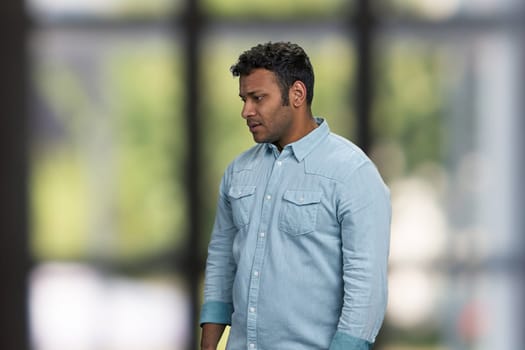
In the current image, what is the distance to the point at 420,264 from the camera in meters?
4.34

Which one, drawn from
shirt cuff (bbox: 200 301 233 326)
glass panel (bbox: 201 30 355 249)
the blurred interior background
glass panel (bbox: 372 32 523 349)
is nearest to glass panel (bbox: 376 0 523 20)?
the blurred interior background

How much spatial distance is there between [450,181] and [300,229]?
2592mm

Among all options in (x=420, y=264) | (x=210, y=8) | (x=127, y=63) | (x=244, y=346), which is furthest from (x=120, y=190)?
(x=244, y=346)

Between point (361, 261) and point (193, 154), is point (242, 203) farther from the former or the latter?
point (193, 154)

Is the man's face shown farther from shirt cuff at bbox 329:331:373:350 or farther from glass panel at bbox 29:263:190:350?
glass panel at bbox 29:263:190:350

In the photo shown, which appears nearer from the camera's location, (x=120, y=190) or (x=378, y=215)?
(x=378, y=215)

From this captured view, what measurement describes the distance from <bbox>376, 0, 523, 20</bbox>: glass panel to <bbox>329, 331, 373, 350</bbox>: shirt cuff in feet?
8.88

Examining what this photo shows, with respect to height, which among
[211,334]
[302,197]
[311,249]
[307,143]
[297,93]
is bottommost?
[211,334]

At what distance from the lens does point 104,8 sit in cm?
431

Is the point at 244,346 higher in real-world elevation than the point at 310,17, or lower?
lower

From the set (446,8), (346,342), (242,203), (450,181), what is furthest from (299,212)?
(446,8)

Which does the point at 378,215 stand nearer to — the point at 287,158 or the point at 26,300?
the point at 287,158

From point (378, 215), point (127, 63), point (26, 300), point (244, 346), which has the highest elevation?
point (127, 63)

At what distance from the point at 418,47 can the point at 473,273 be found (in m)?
1.05
